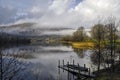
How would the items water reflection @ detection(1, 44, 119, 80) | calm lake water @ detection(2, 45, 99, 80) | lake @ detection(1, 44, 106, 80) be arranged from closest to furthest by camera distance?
water reflection @ detection(1, 44, 119, 80) < lake @ detection(1, 44, 106, 80) < calm lake water @ detection(2, 45, 99, 80)

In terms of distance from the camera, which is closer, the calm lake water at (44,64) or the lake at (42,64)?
the lake at (42,64)

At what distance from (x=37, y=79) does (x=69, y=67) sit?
14.9 metres

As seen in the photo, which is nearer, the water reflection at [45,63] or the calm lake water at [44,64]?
the water reflection at [45,63]

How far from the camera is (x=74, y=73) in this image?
5003 centimetres

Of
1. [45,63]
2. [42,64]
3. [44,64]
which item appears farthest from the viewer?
[45,63]

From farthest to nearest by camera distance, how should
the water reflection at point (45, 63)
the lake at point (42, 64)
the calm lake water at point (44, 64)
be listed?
the calm lake water at point (44, 64)
the lake at point (42, 64)
the water reflection at point (45, 63)

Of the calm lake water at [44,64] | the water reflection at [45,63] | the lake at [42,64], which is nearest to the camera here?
the water reflection at [45,63]

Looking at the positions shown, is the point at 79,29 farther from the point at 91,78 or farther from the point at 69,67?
the point at 91,78

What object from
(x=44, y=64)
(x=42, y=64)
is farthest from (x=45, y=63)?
(x=42, y=64)

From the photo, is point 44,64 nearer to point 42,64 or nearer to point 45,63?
point 42,64

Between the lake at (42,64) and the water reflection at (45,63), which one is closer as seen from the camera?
the water reflection at (45,63)

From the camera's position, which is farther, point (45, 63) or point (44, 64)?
point (45, 63)

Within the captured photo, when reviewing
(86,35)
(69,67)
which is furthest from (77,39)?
(69,67)

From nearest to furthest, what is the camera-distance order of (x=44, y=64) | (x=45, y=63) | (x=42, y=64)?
1. (x=42, y=64)
2. (x=44, y=64)
3. (x=45, y=63)
